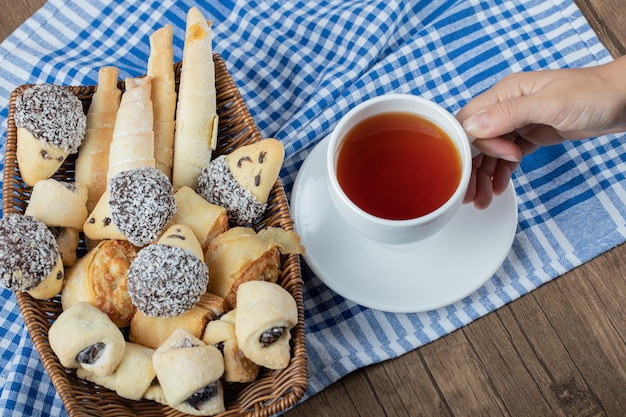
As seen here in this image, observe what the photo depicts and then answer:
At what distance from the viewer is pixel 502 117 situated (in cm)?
105

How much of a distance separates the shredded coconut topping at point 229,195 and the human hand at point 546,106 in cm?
36

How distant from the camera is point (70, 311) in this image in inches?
39.0

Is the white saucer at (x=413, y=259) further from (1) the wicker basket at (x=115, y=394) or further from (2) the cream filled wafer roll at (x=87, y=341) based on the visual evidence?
(2) the cream filled wafer roll at (x=87, y=341)

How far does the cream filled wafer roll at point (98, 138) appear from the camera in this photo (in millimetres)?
1163

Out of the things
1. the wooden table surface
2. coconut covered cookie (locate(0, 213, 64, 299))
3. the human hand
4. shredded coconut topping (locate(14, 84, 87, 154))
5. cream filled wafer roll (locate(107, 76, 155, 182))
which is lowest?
the wooden table surface

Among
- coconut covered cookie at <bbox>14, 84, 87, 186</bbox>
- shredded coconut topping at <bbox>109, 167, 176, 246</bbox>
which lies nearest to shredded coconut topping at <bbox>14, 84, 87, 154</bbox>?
coconut covered cookie at <bbox>14, 84, 87, 186</bbox>

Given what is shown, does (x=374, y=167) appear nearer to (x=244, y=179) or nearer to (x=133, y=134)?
(x=244, y=179)

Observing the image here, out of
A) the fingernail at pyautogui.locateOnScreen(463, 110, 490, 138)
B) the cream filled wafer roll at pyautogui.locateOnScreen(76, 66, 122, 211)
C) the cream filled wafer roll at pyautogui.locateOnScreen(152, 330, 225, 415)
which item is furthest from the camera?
the cream filled wafer roll at pyautogui.locateOnScreen(76, 66, 122, 211)

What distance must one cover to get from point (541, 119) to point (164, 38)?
2.10ft

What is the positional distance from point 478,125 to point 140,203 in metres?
0.51

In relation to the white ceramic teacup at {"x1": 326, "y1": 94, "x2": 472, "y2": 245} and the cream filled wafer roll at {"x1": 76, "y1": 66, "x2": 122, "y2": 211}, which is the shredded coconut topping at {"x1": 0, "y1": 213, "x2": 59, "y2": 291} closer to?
the cream filled wafer roll at {"x1": 76, "y1": 66, "x2": 122, "y2": 211}

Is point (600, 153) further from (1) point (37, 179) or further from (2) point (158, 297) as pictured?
(1) point (37, 179)

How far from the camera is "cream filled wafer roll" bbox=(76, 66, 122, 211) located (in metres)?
1.16

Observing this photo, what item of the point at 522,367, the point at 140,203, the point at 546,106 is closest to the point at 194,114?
the point at 140,203
